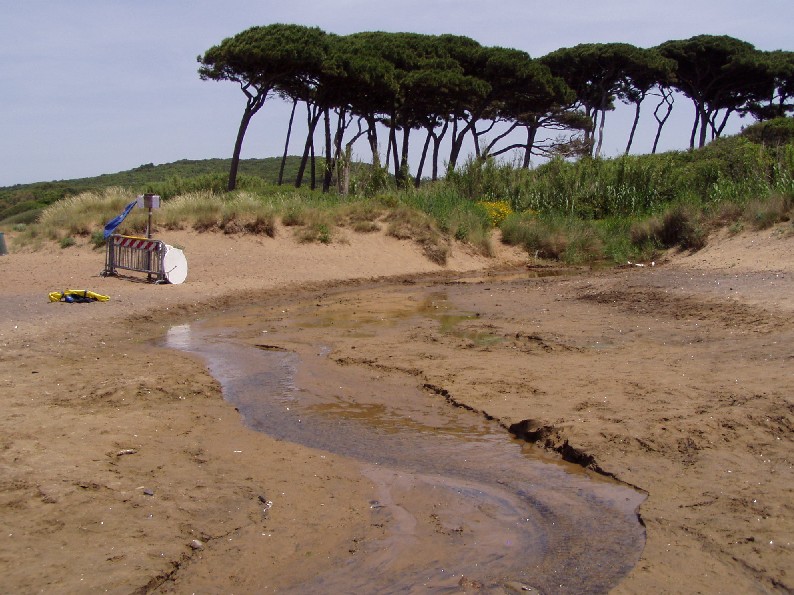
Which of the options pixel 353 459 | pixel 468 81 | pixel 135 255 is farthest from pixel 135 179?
pixel 353 459

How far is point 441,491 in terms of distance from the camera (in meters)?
5.71

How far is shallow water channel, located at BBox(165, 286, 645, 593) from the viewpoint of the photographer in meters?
4.43

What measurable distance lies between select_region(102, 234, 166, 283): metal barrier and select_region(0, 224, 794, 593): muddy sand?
1326 millimetres

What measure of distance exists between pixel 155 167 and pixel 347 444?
87944mm

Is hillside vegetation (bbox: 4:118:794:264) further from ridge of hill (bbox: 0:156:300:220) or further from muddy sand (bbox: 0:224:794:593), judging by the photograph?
ridge of hill (bbox: 0:156:300:220)

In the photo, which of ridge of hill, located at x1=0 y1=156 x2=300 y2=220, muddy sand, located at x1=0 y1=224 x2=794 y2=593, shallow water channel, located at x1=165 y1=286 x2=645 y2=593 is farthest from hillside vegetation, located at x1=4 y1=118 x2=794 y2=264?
ridge of hill, located at x1=0 y1=156 x2=300 y2=220

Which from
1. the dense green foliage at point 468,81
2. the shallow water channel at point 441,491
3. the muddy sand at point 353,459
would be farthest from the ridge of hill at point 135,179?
the shallow water channel at point 441,491

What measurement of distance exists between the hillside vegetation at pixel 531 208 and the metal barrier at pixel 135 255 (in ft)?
11.4

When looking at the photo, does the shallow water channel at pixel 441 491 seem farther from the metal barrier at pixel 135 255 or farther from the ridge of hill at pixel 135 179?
the ridge of hill at pixel 135 179

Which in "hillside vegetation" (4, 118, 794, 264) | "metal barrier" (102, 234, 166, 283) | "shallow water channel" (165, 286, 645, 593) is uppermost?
"hillside vegetation" (4, 118, 794, 264)

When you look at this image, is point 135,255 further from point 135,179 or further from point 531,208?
point 135,179

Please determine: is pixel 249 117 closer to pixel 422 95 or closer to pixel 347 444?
pixel 422 95

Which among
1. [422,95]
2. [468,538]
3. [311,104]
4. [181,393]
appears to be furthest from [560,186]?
[468,538]

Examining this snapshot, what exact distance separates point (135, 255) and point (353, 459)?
1211 centimetres
